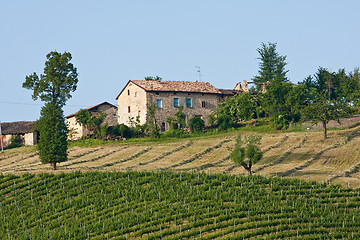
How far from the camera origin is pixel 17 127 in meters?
84.1

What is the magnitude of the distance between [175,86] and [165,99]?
289 centimetres

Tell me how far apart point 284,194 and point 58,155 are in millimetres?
22900

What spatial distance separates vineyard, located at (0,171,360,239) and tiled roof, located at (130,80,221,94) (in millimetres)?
31518

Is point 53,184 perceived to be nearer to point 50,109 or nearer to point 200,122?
point 50,109

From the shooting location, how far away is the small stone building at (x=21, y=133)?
267 feet

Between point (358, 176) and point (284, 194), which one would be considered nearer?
point (284, 194)

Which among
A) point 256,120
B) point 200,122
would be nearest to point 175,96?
point 200,122

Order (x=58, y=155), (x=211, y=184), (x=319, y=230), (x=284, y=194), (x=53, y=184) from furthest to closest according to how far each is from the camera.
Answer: (x=58, y=155) < (x=53, y=184) < (x=211, y=184) < (x=284, y=194) < (x=319, y=230)

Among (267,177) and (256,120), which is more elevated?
(256,120)

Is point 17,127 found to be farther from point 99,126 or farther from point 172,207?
point 172,207

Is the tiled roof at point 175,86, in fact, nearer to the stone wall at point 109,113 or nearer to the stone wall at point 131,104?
the stone wall at point 131,104

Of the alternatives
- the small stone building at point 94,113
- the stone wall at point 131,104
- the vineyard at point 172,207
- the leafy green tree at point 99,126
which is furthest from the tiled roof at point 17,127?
the vineyard at point 172,207

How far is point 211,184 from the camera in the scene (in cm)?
4531

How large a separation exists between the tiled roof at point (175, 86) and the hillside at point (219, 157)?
37.8 ft
